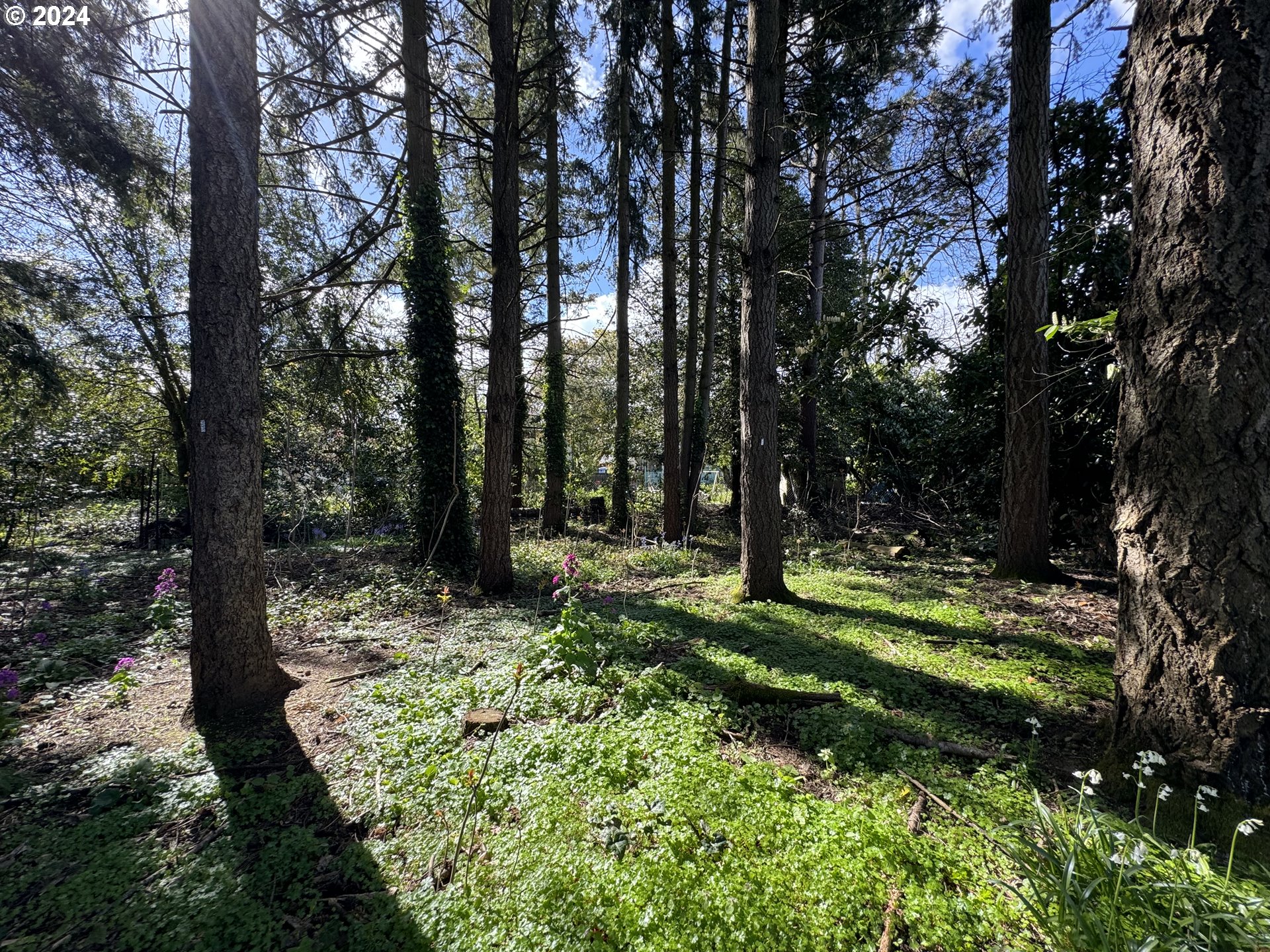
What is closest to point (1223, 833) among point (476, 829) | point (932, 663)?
point (932, 663)

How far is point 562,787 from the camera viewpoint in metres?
2.15

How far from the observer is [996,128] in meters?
6.52

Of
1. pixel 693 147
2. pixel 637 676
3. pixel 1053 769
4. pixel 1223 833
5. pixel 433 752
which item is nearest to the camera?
pixel 1223 833

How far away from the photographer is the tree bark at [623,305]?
842 cm

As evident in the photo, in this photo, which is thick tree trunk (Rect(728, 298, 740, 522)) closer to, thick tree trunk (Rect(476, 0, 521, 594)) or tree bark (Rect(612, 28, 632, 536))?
tree bark (Rect(612, 28, 632, 536))

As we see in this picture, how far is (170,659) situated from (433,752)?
3.10m

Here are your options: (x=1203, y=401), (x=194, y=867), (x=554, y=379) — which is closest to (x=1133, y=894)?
(x=1203, y=401)

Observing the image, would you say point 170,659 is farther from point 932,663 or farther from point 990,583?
point 990,583

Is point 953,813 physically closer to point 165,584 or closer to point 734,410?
point 165,584

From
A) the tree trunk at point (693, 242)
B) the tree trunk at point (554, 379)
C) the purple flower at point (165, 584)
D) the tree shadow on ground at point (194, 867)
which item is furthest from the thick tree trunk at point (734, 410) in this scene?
the tree shadow on ground at point (194, 867)

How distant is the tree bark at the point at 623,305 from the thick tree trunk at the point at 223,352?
6756 millimetres

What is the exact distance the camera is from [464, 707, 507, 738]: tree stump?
8.63 ft

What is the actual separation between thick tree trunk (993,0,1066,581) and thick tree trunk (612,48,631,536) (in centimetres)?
563

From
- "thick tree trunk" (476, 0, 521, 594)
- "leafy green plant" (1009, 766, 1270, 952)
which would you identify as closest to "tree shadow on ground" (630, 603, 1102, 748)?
"leafy green plant" (1009, 766, 1270, 952)
